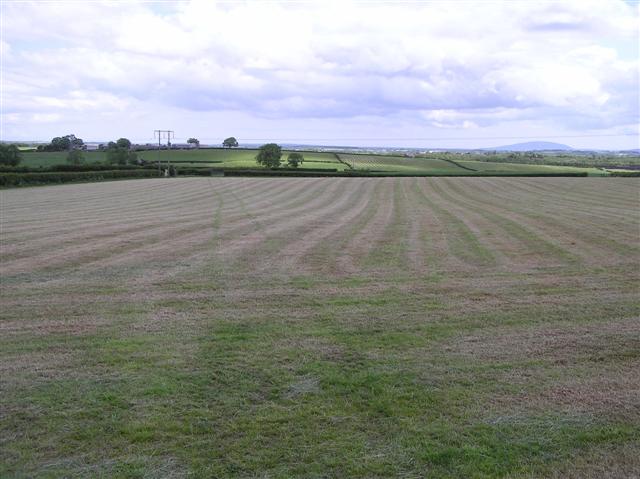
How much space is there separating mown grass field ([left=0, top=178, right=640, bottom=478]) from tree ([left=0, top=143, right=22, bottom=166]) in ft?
245

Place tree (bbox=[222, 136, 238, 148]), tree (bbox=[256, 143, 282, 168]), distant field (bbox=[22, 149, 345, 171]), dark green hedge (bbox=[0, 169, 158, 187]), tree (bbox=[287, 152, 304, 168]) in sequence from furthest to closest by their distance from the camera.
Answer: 1. tree (bbox=[222, 136, 238, 148])
2. distant field (bbox=[22, 149, 345, 171])
3. tree (bbox=[256, 143, 282, 168])
4. tree (bbox=[287, 152, 304, 168])
5. dark green hedge (bbox=[0, 169, 158, 187])

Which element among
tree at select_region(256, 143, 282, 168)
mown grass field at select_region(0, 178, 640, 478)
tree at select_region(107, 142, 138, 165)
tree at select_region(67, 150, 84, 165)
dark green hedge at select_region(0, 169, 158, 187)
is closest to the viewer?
mown grass field at select_region(0, 178, 640, 478)

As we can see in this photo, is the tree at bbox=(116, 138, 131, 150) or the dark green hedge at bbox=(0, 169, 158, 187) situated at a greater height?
the tree at bbox=(116, 138, 131, 150)

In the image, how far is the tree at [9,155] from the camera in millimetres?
78688

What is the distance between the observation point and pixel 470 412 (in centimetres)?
575

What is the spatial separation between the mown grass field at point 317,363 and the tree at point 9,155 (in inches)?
2945

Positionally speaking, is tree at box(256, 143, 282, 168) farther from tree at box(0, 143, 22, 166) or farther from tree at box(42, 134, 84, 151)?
tree at box(42, 134, 84, 151)

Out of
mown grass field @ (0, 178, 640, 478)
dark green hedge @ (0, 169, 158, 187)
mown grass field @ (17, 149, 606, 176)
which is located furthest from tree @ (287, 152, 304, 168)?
mown grass field @ (0, 178, 640, 478)

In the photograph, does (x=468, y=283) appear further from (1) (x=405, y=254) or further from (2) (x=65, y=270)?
(2) (x=65, y=270)

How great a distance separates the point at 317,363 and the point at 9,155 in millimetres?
86922

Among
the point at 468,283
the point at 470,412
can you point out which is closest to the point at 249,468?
the point at 470,412

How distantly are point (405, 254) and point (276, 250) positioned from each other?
3594 millimetres

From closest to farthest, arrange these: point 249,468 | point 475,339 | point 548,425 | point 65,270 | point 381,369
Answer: point 249,468 < point 548,425 < point 381,369 < point 475,339 < point 65,270

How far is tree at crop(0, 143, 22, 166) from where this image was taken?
258ft
